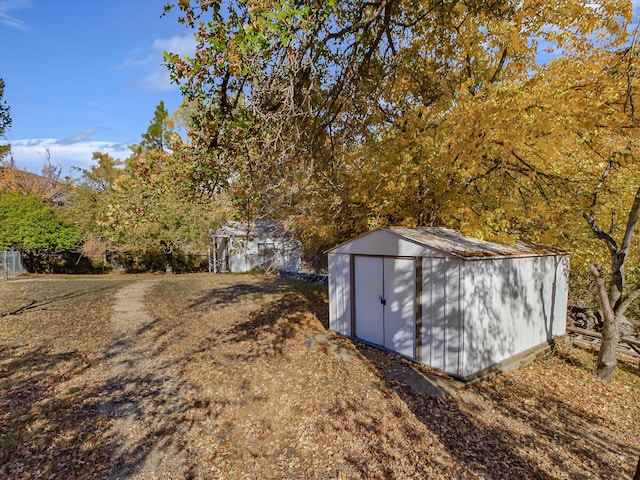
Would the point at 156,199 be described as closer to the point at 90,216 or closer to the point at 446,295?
the point at 446,295

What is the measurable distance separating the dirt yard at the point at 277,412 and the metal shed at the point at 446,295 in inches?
20.0

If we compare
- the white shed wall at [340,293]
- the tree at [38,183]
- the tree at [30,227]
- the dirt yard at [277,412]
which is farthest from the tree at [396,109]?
the tree at [38,183]

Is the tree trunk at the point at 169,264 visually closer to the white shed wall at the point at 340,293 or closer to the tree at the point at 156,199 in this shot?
the tree at the point at 156,199

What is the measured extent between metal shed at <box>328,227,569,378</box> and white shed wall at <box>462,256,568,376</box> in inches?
0.7

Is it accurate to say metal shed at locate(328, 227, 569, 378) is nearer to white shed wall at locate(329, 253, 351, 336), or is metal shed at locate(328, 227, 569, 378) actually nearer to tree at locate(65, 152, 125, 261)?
white shed wall at locate(329, 253, 351, 336)

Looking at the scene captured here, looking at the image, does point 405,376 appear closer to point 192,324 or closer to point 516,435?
point 516,435

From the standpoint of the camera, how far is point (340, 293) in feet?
26.9

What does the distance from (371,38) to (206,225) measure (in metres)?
16.8

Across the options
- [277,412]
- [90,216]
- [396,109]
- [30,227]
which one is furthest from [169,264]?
[277,412]

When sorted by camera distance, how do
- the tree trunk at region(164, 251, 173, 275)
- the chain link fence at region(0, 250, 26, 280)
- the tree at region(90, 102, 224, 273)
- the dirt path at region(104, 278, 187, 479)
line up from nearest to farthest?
the dirt path at region(104, 278, 187, 479)
the tree at region(90, 102, 224, 273)
the chain link fence at region(0, 250, 26, 280)
the tree trunk at region(164, 251, 173, 275)

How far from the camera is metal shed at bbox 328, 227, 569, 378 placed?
19.6 ft

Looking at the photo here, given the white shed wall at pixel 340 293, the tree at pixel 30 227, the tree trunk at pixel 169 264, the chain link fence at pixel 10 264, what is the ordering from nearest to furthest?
the white shed wall at pixel 340 293 → the chain link fence at pixel 10 264 → the tree at pixel 30 227 → the tree trunk at pixel 169 264

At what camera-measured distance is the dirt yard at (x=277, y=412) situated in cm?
390

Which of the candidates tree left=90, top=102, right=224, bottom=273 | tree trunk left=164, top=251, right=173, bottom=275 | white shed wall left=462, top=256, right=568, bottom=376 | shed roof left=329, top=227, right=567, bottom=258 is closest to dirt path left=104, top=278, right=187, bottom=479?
tree left=90, top=102, right=224, bottom=273
